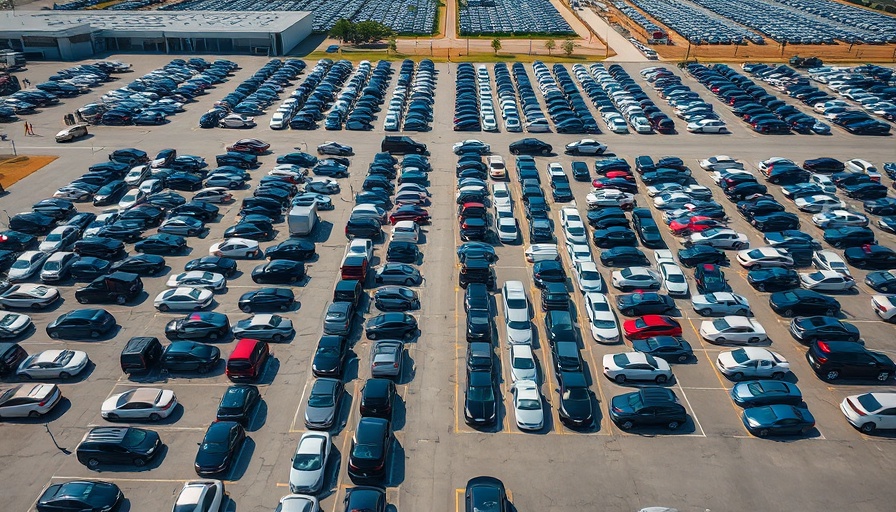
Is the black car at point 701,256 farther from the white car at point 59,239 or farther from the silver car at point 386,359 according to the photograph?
the white car at point 59,239

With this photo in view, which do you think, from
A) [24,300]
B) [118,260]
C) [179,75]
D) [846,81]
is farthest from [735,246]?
[179,75]

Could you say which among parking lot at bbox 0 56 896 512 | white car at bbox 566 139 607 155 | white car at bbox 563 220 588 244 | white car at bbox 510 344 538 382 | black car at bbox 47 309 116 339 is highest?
white car at bbox 566 139 607 155

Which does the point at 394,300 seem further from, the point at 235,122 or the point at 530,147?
the point at 235,122

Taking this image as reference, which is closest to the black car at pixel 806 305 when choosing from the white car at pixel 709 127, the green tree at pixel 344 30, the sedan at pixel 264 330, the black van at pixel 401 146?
the sedan at pixel 264 330

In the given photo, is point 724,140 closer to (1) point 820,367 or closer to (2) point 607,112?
(2) point 607,112

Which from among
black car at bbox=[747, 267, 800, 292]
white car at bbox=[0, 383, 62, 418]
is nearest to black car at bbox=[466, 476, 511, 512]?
white car at bbox=[0, 383, 62, 418]

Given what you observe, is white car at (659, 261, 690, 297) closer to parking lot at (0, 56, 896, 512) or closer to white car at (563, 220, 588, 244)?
parking lot at (0, 56, 896, 512)
